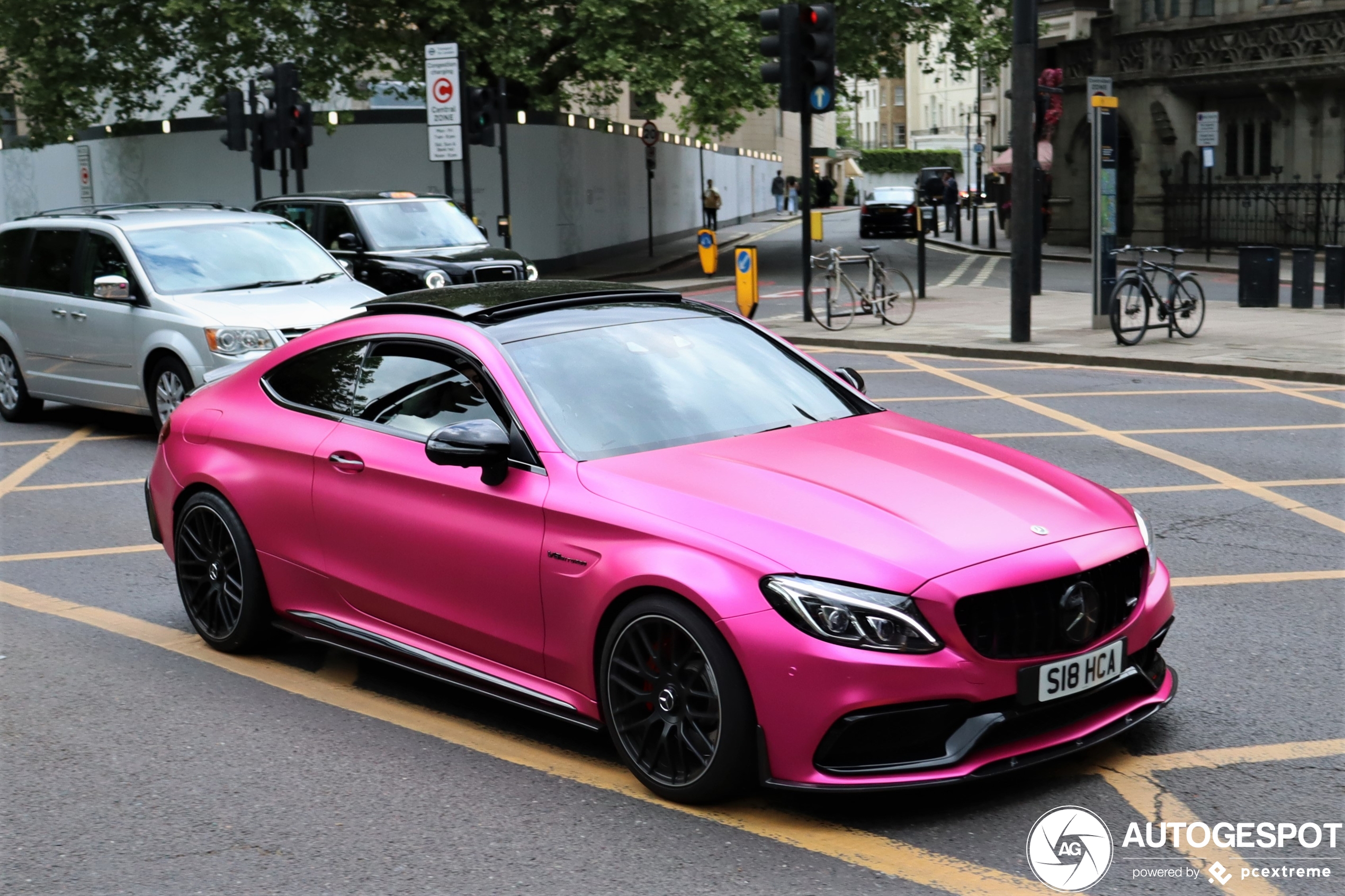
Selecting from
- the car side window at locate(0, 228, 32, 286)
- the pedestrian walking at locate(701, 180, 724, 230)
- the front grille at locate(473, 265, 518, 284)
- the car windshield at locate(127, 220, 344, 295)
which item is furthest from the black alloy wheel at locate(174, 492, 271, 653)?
the pedestrian walking at locate(701, 180, 724, 230)

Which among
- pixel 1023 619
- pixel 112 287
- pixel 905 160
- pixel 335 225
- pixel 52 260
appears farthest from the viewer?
pixel 905 160

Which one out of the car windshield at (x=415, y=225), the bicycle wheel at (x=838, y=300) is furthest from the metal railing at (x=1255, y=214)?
the car windshield at (x=415, y=225)

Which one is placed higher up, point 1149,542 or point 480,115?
point 480,115

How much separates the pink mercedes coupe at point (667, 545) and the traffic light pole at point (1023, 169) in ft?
35.3

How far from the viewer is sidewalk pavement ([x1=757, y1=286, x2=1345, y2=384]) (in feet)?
47.3

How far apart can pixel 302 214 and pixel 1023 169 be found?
28.5ft

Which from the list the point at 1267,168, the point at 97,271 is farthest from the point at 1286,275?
the point at 97,271

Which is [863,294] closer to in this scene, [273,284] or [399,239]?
[399,239]

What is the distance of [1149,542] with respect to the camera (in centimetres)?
469

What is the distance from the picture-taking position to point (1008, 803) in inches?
168

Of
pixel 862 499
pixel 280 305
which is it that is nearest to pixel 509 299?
pixel 862 499

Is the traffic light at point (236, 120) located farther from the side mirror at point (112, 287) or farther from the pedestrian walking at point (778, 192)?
the pedestrian walking at point (778, 192)

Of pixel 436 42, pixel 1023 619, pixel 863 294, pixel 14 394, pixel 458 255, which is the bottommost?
pixel 14 394

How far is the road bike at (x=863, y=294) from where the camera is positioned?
1906 centimetres
